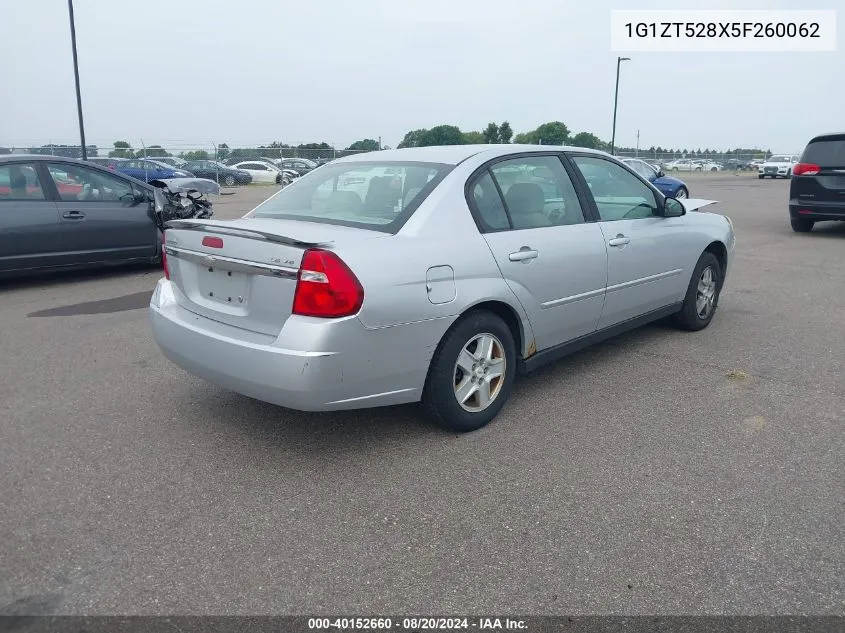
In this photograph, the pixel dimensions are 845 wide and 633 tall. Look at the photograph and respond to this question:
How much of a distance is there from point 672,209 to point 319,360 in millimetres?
3322

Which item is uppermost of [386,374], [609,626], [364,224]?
[364,224]

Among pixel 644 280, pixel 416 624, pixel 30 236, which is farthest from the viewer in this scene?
pixel 30 236

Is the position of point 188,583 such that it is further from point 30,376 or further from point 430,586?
point 30,376

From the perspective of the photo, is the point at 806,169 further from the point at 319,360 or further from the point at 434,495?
the point at 319,360

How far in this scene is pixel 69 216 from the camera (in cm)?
794

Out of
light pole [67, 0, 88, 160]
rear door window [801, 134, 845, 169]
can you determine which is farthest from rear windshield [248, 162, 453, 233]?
light pole [67, 0, 88, 160]

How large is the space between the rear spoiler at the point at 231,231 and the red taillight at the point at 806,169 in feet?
36.9

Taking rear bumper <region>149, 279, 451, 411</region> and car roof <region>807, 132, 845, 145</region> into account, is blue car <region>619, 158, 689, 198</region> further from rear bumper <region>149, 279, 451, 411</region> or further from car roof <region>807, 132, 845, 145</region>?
rear bumper <region>149, 279, 451, 411</region>

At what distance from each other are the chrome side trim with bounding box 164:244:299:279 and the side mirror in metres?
3.19

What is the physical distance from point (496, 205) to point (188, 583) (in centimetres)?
254

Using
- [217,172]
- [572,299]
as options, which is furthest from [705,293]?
[217,172]

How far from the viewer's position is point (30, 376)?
483 cm

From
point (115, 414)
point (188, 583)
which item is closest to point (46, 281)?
point (115, 414)

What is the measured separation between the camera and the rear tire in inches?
511
